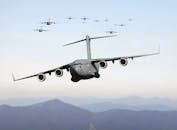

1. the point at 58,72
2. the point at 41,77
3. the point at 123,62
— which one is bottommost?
the point at 41,77

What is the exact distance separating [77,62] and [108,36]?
604 centimetres

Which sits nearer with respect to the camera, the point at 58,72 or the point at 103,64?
the point at 103,64

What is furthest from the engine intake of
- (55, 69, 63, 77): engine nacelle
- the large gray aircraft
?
(55, 69, 63, 77): engine nacelle

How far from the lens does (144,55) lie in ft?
185

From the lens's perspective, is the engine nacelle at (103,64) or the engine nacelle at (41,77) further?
the engine nacelle at (41,77)

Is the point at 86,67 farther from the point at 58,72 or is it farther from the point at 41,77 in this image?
the point at 41,77

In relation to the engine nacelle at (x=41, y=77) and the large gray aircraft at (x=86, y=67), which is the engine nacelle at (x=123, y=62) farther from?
the engine nacelle at (x=41, y=77)

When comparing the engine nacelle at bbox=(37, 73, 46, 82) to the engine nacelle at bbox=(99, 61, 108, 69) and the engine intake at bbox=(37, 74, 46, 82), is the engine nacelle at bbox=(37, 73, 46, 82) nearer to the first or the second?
the engine intake at bbox=(37, 74, 46, 82)

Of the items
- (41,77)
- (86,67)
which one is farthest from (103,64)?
(41,77)

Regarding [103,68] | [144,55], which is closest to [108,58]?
[103,68]

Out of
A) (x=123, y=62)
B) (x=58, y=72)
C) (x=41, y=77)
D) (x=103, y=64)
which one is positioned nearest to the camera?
(x=123, y=62)

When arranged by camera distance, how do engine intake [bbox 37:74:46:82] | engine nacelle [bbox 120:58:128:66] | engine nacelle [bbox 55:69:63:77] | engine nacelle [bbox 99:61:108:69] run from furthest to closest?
engine intake [bbox 37:74:46:82]
engine nacelle [bbox 55:69:63:77]
engine nacelle [bbox 99:61:108:69]
engine nacelle [bbox 120:58:128:66]

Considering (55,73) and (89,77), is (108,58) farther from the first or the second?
(55,73)

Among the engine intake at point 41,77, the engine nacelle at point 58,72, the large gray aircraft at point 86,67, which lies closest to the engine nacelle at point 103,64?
the large gray aircraft at point 86,67
